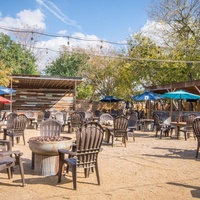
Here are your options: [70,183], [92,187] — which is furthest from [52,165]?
[92,187]

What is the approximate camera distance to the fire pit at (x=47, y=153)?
449 centimetres

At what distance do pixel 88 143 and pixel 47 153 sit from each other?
2.76ft

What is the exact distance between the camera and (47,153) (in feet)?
14.9

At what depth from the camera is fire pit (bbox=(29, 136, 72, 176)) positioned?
4.49 meters

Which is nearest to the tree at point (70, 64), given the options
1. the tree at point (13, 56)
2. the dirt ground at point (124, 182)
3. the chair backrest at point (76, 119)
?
Result: the tree at point (13, 56)

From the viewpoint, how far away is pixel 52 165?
4.68 meters

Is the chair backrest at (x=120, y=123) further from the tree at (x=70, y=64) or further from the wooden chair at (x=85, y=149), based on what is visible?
the tree at (x=70, y=64)

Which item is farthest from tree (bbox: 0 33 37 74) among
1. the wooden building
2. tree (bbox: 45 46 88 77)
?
the wooden building

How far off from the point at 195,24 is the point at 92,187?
1765 centimetres

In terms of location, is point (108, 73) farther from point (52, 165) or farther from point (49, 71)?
point (52, 165)

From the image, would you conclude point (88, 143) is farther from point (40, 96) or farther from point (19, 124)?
point (40, 96)

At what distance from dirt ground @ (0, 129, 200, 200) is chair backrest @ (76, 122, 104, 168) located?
386 millimetres

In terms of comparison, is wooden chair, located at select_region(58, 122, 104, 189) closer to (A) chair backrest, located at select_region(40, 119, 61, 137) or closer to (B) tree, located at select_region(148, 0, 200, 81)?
(A) chair backrest, located at select_region(40, 119, 61, 137)

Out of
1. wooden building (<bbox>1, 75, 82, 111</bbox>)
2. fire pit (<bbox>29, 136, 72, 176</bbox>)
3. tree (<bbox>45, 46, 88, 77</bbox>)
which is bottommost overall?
fire pit (<bbox>29, 136, 72, 176</bbox>)
